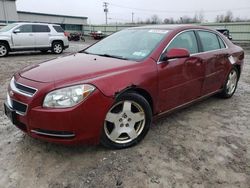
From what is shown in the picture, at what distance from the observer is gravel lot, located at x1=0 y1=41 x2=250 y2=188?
2.50 metres

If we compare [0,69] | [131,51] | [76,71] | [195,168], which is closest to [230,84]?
[131,51]

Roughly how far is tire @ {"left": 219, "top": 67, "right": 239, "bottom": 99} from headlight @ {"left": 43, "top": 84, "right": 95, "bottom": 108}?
11.2ft

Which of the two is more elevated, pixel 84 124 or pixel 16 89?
pixel 16 89

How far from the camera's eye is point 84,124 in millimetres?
2631

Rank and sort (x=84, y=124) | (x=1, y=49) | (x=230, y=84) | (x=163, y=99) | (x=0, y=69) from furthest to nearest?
1. (x=1, y=49)
2. (x=0, y=69)
3. (x=230, y=84)
4. (x=163, y=99)
5. (x=84, y=124)

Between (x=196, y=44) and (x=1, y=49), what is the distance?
10.7 meters

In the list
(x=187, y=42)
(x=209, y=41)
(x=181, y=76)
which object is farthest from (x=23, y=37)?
(x=181, y=76)

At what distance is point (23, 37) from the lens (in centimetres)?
1235

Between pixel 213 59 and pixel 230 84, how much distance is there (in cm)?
116

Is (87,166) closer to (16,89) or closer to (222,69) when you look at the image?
(16,89)

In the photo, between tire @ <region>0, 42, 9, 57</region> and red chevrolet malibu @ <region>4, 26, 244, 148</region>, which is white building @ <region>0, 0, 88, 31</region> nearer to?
tire @ <region>0, 42, 9, 57</region>

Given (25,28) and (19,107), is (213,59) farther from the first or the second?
(25,28)

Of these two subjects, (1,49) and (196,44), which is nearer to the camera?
(196,44)

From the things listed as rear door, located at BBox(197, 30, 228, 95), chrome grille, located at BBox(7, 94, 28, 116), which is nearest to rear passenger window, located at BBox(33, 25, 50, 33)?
rear door, located at BBox(197, 30, 228, 95)
